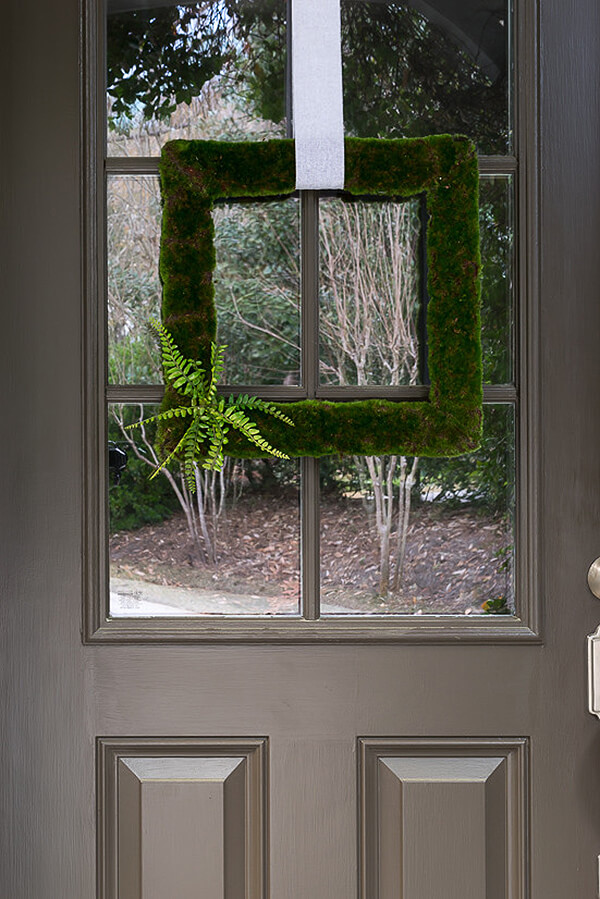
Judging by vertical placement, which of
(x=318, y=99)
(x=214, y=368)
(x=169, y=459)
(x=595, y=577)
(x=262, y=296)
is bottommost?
(x=595, y=577)

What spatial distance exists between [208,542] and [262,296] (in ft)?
1.18

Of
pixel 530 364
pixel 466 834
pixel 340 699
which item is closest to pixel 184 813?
pixel 340 699

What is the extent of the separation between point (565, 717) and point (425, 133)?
84 centimetres

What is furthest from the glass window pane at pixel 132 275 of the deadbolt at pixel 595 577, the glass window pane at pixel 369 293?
the deadbolt at pixel 595 577

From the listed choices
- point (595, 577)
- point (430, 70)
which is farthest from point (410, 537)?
point (430, 70)

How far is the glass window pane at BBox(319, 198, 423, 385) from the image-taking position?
3.49 feet

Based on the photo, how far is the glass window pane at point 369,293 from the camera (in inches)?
41.9

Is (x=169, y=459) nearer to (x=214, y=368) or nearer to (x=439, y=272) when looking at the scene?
(x=214, y=368)

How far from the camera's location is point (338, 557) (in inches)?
42.5

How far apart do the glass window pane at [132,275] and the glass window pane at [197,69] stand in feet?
0.20

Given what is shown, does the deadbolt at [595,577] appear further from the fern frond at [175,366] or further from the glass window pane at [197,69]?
the glass window pane at [197,69]

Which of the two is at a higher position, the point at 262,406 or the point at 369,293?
the point at 369,293

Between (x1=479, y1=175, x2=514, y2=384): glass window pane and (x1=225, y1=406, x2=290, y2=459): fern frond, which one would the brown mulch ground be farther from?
(x1=479, y1=175, x2=514, y2=384): glass window pane

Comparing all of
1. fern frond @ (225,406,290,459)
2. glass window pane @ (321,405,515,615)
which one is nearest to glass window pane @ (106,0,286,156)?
fern frond @ (225,406,290,459)
